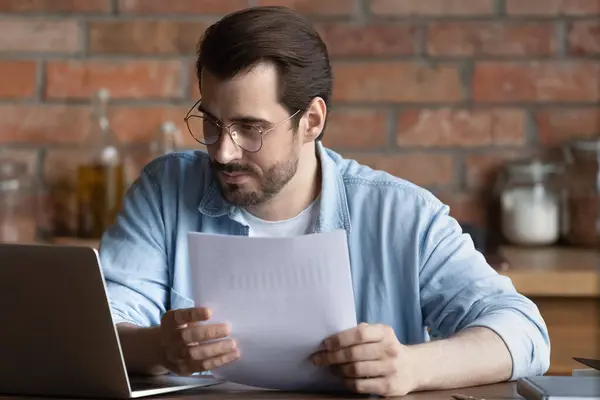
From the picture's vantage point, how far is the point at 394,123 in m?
2.62

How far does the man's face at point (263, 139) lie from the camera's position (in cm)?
159

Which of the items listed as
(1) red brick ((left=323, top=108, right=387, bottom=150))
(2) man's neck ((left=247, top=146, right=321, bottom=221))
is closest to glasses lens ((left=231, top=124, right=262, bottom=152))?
(2) man's neck ((left=247, top=146, right=321, bottom=221))

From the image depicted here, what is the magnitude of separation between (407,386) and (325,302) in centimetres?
18

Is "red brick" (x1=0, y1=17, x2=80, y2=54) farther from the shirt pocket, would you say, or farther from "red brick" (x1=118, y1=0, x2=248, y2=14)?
the shirt pocket

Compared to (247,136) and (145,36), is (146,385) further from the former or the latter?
(145,36)

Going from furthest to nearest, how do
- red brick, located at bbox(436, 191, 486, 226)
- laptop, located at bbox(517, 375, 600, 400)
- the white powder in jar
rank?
red brick, located at bbox(436, 191, 486, 226), the white powder in jar, laptop, located at bbox(517, 375, 600, 400)

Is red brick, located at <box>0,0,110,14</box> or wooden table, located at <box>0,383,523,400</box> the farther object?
red brick, located at <box>0,0,110,14</box>

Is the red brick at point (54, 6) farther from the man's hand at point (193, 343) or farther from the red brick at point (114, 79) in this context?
the man's hand at point (193, 343)

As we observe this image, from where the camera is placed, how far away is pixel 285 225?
1.73 metres

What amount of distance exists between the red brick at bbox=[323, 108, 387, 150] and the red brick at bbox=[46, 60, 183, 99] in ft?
1.36

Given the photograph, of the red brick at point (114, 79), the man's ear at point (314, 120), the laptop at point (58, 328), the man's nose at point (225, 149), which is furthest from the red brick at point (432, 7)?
the laptop at point (58, 328)

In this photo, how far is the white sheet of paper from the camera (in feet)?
4.09

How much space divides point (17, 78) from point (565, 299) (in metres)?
1.48

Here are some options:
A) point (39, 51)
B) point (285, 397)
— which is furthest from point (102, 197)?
point (285, 397)
